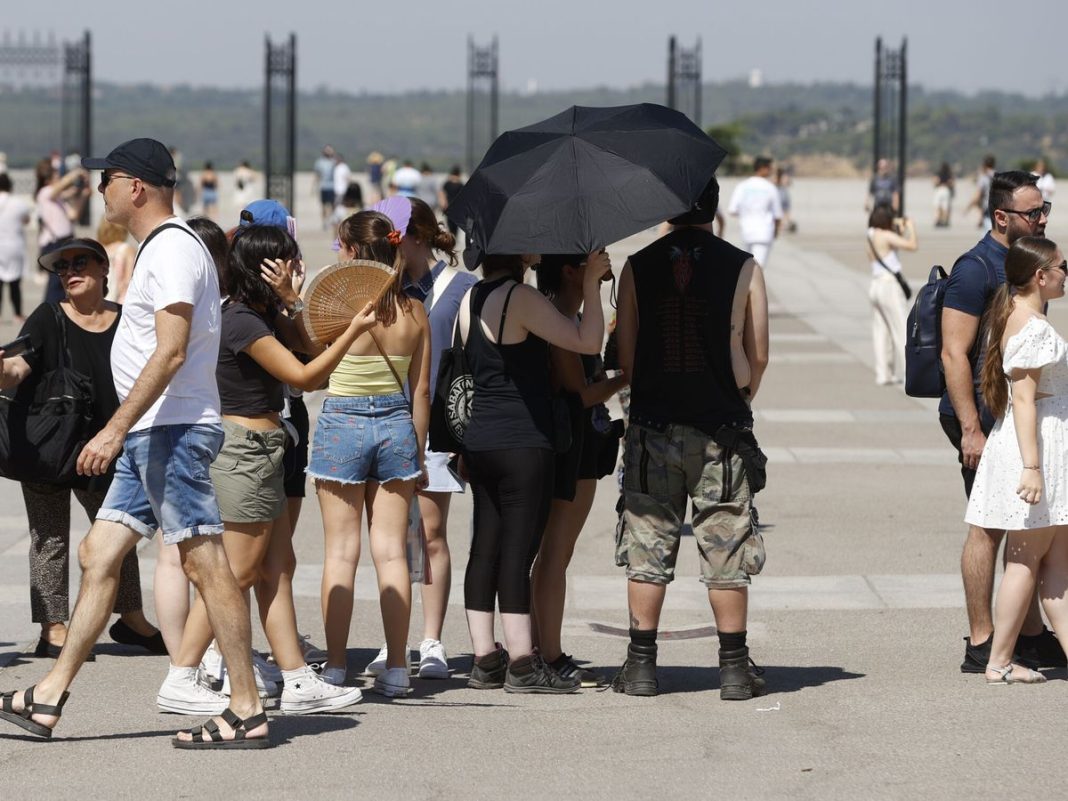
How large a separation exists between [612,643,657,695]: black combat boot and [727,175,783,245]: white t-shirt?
1334cm

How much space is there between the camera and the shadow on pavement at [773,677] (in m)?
6.13

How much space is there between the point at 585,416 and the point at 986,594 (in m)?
1.69

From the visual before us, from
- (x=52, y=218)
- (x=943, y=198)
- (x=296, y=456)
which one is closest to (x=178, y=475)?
(x=296, y=456)

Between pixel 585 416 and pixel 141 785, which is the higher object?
pixel 585 416

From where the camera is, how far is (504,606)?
590 centimetres

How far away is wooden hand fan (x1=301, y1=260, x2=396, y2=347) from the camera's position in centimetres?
555

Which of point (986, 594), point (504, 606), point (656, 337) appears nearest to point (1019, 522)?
point (986, 594)

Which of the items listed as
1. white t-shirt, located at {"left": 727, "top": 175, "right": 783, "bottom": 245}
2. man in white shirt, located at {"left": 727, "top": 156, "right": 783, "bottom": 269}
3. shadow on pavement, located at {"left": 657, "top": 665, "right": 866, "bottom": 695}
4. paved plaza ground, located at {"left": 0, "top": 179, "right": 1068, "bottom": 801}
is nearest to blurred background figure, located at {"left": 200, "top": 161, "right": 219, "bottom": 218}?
man in white shirt, located at {"left": 727, "top": 156, "right": 783, "bottom": 269}

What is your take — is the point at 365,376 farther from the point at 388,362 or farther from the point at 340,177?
the point at 340,177

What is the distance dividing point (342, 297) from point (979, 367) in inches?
95.8

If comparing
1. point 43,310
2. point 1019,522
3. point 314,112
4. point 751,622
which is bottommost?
point 751,622

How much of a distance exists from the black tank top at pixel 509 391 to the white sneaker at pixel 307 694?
97 centimetres

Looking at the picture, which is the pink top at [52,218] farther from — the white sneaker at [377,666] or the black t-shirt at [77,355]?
the white sneaker at [377,666]

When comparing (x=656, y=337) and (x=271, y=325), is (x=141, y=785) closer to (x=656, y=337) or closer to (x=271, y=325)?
(x=271, y=325)
